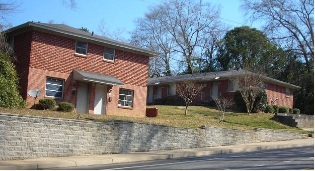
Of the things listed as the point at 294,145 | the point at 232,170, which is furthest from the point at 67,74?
the point at 232,170

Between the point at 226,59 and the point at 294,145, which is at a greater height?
the point at 226,59

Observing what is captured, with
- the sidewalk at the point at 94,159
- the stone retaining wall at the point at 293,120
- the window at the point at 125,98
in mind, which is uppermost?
the window at the point at 125,98

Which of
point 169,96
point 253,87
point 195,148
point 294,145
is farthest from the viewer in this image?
point 169,96

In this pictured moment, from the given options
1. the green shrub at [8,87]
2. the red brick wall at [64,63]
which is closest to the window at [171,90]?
the red brick wall at [64,63]

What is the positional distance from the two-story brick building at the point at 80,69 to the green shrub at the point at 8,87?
2.32 m

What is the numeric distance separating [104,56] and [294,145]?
44.5ft

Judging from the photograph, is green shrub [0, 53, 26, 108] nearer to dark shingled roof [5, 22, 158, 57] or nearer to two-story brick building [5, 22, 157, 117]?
two-story brick building [5, 22, 157, 117]

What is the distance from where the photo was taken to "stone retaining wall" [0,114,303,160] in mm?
14383

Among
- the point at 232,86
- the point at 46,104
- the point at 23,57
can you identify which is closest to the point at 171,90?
the point at 232,86

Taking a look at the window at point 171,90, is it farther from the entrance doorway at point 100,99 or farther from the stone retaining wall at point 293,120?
the entrance doorway at point 100,99

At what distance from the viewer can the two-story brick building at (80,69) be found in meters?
24.8

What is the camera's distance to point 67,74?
26.0 m

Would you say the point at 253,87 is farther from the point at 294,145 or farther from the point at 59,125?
the point at 59,125

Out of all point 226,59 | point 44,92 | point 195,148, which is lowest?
point 195,148
